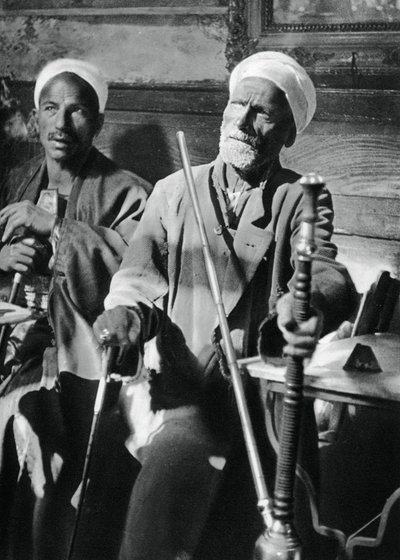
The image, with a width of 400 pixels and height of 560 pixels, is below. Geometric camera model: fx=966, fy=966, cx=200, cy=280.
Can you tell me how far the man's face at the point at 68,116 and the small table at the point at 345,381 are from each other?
912mm

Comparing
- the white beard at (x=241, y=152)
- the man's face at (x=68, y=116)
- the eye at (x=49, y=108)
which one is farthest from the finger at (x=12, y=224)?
the white beard at (x=241, y=152)

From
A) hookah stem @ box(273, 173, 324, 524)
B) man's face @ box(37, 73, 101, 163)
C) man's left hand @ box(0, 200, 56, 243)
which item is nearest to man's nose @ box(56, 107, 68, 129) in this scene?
man's face @ box(37, 73, 101, 163)

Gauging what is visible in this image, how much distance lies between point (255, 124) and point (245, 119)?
0.03 meters

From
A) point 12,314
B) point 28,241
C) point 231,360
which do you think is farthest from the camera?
point 28,241

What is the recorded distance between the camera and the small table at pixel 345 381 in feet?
7.47

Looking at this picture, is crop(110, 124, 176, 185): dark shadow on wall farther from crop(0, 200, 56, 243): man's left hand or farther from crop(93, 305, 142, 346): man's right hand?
crop(93, 305, 142, 346): man's right hand

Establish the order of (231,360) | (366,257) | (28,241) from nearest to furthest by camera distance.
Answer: (231,360)
(366,257)
(28,241)

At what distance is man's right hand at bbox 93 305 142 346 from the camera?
2492 mm

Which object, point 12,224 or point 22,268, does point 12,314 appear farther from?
point 12,224

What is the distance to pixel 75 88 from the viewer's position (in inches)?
113

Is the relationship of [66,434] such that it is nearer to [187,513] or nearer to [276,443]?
[187,513]

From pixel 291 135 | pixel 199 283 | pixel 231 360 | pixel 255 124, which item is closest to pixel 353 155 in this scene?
pixel 291 135

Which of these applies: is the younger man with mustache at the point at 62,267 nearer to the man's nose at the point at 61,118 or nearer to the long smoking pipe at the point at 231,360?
the man's nose at the point at 61,118

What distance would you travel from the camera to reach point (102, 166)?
294 centimetres
